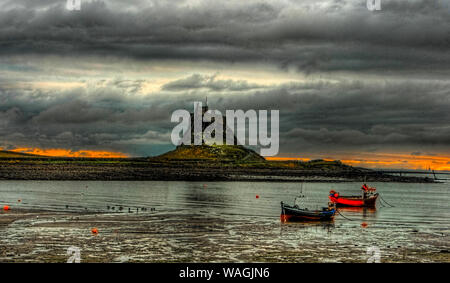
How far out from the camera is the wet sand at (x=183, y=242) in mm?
31719

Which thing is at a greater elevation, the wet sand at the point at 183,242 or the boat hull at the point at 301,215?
the boat hull at the point at 301,215

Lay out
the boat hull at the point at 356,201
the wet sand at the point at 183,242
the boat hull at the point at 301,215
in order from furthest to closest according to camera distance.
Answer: the boat hull at the point at 356,201
the boat hull at the point at 301,215
the wet sand at the point at 183,242

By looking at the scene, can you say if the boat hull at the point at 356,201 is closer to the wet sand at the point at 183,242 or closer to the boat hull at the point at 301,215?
the boat hull at the point at 301,215

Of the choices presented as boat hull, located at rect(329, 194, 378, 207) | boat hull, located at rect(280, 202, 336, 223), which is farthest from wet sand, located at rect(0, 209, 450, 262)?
boat hull, located at rect(329, 194, 378, 207)

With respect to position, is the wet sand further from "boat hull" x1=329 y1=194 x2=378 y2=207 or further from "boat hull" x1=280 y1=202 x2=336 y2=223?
"boat hull" x1=329 y1=194 x2=378 y2=207

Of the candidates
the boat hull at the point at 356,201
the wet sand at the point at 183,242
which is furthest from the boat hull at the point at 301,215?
the boat hull at the point at 356,201

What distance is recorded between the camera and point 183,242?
1462 inches

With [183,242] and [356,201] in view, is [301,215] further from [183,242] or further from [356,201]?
[356,201]

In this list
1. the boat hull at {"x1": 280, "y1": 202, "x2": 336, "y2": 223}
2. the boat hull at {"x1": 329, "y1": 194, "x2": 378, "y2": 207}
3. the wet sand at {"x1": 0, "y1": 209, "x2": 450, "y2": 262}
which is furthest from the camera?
the boat hull at {"x1": 329, "y1": 194, "x2": 378, "y2": 207}

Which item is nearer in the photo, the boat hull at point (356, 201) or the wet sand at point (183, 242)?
the wet sand at point (183, 242)

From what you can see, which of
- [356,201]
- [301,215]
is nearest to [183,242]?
[301,215]

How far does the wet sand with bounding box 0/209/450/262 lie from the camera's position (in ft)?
104

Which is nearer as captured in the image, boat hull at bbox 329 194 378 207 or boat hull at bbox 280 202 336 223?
boat hull at bbox 280 202 336 223
